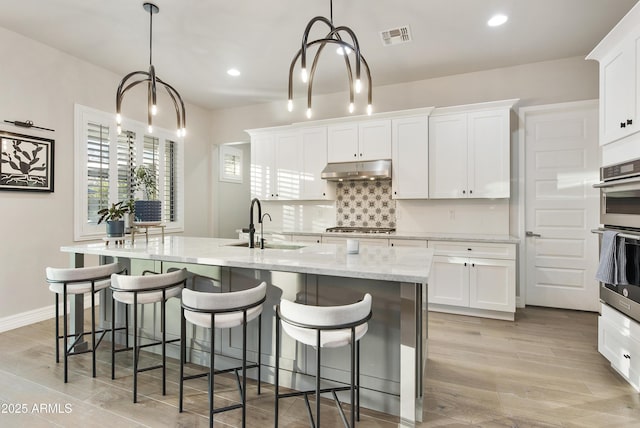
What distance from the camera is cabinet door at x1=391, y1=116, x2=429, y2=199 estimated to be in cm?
407

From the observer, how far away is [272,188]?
5.03 m

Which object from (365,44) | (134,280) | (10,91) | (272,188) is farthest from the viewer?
(272,188)

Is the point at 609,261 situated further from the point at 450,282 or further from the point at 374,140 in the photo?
the point at 374,140

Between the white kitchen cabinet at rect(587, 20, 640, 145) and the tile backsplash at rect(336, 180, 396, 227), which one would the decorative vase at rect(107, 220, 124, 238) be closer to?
the tile backsplash at rect(336, 180, 396, 227)

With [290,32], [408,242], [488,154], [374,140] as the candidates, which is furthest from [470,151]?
[290,32]

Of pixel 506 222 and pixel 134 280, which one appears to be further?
pixel 506 222

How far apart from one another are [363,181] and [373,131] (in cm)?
75

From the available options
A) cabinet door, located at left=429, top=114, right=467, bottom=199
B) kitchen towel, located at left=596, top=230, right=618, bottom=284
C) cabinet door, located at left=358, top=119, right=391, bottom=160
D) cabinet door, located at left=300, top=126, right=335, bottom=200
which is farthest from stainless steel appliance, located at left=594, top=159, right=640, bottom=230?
cabinet door, located at left=300, top=126, right=335, bottom=200

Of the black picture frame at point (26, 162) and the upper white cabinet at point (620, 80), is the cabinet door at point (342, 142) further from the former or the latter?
the black picture frame at point (26, 162)

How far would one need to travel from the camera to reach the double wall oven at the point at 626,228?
2.07 m

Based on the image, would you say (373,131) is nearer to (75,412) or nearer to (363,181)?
(363,181)

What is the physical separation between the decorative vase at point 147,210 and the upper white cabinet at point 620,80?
3647 mm

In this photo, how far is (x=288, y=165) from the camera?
4902 millimetres

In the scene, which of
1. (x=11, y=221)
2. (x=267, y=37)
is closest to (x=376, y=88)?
(x=267, y=37)
